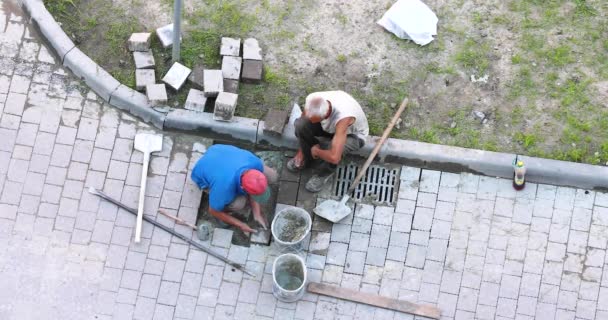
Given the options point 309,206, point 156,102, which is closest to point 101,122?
point 156,102

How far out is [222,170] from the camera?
7.69 meters

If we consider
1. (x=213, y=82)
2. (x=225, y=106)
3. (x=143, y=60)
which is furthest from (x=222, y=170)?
(x=143, y=60)

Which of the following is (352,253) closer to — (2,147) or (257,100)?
(257,100)

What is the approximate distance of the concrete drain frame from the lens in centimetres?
845

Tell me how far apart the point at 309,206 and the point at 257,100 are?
130cm

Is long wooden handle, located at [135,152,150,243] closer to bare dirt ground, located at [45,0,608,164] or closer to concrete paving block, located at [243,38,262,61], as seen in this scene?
bare dirt ground, located at [45,0,608,164]

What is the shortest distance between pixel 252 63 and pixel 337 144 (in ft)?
5.18

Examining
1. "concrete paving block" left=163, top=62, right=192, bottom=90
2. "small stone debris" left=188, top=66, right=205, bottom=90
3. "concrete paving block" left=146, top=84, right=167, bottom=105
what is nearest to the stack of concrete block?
"small stone debris" left=188, top=66, right=205, bottom=90

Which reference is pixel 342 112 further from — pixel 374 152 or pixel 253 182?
pixel 253 182

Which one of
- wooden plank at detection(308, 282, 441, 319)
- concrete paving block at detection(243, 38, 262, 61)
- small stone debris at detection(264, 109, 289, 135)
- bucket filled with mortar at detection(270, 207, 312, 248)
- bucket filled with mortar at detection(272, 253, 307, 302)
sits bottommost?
wooden plank at detection(308, 282, 441, 319)

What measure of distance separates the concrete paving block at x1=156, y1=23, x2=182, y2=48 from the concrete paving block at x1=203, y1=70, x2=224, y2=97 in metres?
0.58

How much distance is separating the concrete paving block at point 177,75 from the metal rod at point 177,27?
0.11 metres

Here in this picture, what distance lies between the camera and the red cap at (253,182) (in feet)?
24.6

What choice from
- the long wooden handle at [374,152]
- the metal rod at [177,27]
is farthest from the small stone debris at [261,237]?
the metal rod at [177,27]
